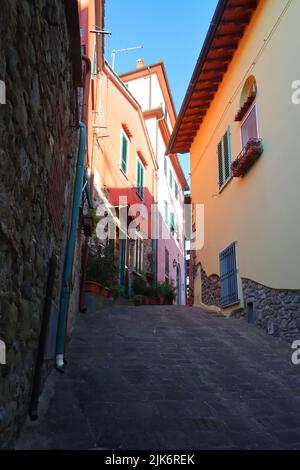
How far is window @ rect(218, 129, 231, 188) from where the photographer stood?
9.29 metres

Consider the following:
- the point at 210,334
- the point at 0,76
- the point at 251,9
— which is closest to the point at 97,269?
the point at 210,334

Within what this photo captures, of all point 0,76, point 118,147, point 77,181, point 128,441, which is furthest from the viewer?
point 118,147

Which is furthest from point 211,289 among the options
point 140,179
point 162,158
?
point 162,158

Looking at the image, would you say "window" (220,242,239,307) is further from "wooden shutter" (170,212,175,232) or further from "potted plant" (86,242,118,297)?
"wooden shutter" (170,212,175,232)

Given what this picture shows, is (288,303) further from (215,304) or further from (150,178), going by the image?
(150,178)

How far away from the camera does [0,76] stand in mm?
1871

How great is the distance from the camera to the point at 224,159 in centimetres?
953

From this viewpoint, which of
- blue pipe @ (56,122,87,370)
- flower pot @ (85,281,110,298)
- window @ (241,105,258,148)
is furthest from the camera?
window @ (241,105,258,148)

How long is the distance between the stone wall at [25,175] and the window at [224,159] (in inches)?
243

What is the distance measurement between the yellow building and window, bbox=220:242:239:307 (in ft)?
0.07

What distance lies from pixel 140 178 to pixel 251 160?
20.5 ft

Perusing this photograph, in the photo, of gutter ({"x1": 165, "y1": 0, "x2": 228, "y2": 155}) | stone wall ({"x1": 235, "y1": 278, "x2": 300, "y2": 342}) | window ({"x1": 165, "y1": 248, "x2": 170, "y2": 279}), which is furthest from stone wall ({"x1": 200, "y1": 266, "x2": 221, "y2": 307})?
window ({"x1": 165, "y1": 248, "x2": 170, "y2": 279})

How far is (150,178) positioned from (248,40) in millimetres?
6839

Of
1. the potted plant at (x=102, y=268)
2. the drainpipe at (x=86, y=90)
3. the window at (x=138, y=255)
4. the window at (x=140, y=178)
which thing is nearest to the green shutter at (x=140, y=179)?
the window at (x=140, y=178)
